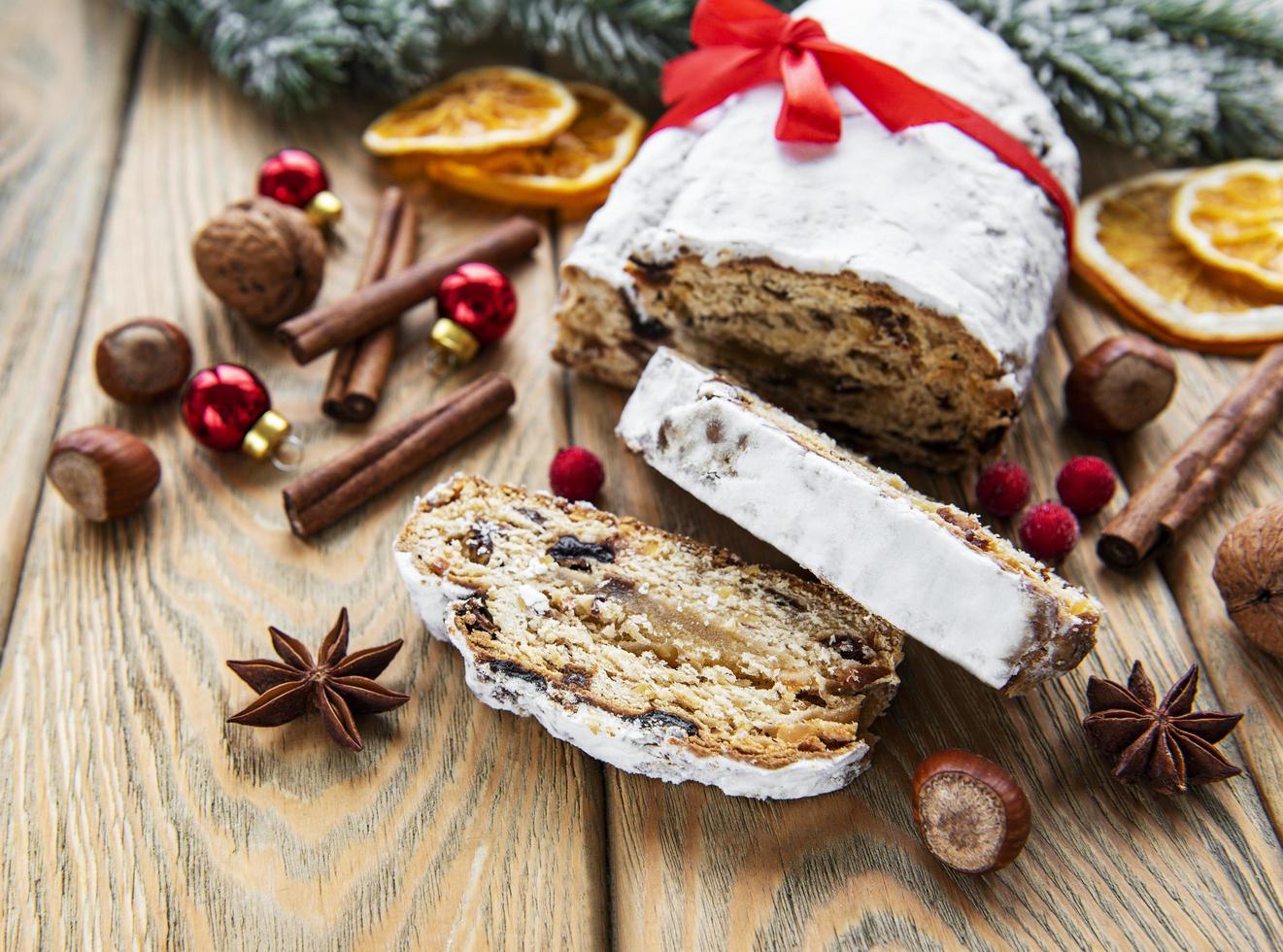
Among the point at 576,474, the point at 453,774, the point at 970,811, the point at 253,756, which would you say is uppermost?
the point at 970,811

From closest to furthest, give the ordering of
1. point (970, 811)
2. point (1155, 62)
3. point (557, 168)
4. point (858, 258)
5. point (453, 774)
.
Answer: point (970, 811) < point (453, 774) < point (858, 258) < point (1155, 62) < point (557, 168)

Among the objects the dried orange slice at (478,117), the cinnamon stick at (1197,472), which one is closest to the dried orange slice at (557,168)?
the dried orange slice at (478,117)

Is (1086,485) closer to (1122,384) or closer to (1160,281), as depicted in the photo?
(1122,384)

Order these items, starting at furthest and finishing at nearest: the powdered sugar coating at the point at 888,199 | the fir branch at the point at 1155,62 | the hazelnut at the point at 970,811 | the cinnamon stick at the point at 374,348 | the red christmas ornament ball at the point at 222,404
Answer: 1. the fir branch at the point at 1155,62
2. the cinnamon stick at the point at 374,348
3. the red christmas ornament ball at the point at 222,404
4. the powdered sugar coating at the point at 888,199
5. the hazelnut at the point at 970,811

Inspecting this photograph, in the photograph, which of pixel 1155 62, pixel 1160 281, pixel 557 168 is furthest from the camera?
pixel 557 168

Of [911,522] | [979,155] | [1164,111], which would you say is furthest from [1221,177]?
[911,522]

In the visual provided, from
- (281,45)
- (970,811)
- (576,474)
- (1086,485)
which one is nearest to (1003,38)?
(1086,485)

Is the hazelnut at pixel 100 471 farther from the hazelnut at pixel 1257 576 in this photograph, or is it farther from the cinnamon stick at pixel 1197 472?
the hazelnut at pixel 1257 576

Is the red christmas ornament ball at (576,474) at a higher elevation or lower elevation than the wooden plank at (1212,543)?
lower
